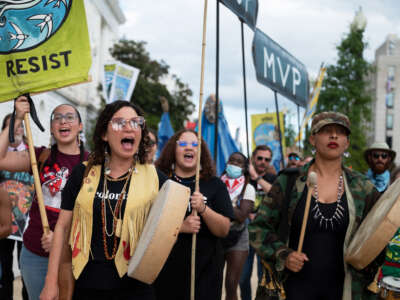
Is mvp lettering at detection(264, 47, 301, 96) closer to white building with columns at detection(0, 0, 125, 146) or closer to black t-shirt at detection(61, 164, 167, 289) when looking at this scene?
black t-shirt at detection(61, 164, 167, 289)

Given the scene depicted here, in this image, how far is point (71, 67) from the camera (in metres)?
3.57

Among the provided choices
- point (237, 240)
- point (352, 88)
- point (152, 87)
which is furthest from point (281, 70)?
point (352, 88)

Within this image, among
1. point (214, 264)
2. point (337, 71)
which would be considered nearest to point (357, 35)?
point (337, 71)

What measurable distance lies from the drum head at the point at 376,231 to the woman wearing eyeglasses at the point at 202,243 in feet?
3.97

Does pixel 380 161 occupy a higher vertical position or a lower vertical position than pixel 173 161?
higher

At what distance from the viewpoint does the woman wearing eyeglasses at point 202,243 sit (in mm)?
3910

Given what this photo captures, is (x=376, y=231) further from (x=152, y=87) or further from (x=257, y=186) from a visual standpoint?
(x=152, y=87)

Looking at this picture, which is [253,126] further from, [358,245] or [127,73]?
[358,245]

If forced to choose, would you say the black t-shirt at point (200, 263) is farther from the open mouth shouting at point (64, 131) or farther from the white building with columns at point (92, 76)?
the white building with columns at point (92, 76)

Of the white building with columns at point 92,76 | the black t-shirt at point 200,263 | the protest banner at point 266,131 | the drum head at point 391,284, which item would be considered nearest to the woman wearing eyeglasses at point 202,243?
the black t-shirt at point 200,263

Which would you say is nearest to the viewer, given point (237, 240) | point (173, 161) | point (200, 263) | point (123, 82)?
point (200, 263)

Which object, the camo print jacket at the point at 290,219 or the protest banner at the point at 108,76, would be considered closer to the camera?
the camo print jacket at the point at 290,219

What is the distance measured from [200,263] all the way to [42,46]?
2.02 metres

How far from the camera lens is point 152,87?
28.4 m
